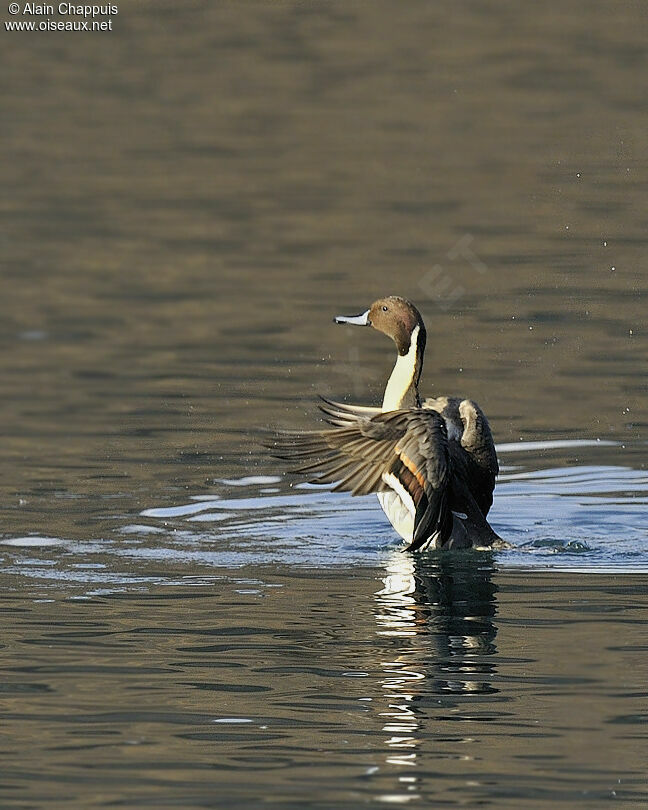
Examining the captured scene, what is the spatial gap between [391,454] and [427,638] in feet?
4.60

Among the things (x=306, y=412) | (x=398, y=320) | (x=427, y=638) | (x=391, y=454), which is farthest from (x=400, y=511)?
(x=306, y=412)

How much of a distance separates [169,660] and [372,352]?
881 centimetres

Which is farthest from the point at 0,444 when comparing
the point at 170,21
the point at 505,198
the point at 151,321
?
the point at 170,21

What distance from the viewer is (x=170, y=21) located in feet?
110

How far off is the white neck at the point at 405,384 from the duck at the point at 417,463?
0.33 metres

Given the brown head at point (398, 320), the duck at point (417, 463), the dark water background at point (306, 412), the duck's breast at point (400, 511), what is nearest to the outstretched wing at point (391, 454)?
the duck at point (417, 463)

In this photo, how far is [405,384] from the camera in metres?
10.2

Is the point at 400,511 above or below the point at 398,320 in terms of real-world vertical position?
below

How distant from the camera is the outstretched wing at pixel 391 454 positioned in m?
8.97

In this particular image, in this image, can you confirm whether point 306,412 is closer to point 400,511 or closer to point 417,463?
point 400,511

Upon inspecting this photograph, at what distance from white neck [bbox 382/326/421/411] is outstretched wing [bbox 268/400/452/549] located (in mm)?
1056

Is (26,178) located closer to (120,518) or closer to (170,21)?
(170,21)

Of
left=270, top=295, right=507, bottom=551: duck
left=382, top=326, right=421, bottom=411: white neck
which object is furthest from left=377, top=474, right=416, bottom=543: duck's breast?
left=382, top=326, right=421, bottom=411: white neck

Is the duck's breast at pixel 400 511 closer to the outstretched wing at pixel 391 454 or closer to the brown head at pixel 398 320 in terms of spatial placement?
the outstretched wing at pixel 391 454
